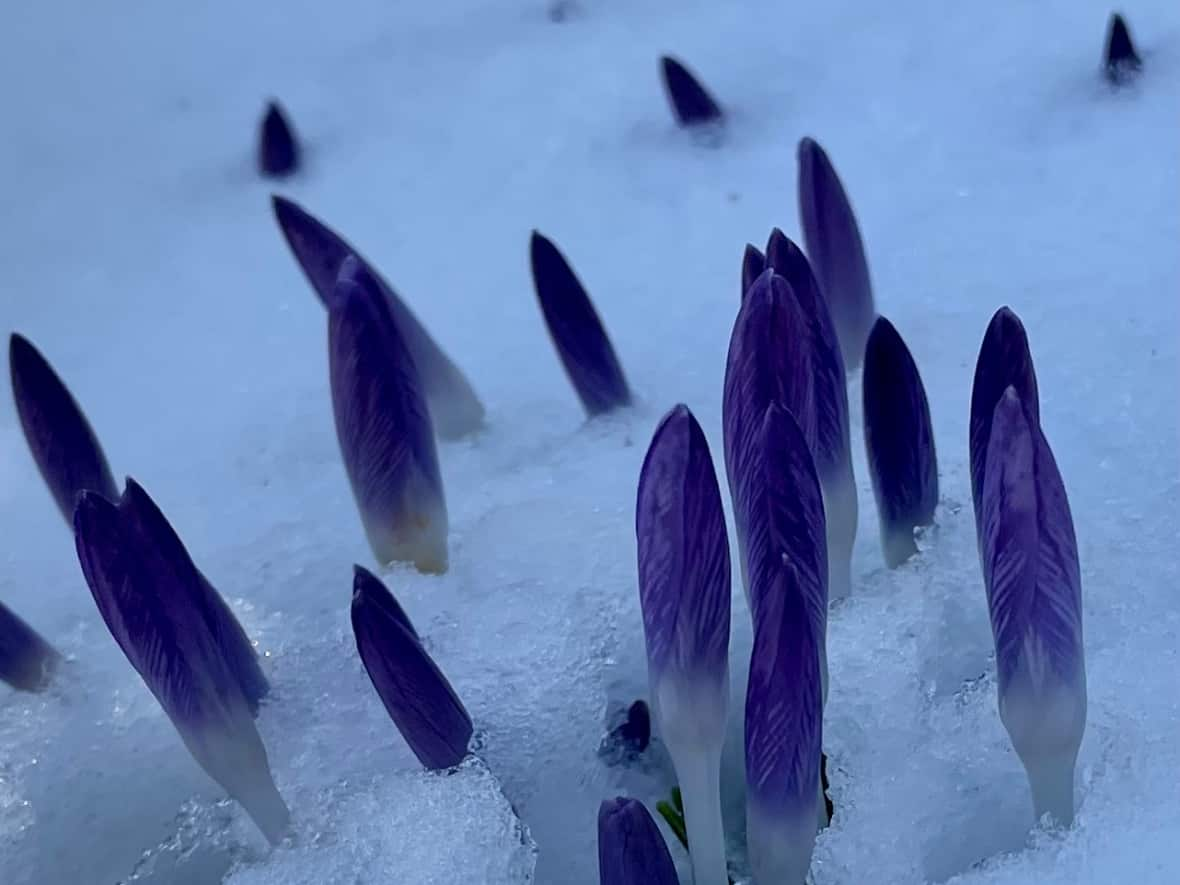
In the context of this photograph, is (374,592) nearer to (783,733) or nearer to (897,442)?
(783,733)

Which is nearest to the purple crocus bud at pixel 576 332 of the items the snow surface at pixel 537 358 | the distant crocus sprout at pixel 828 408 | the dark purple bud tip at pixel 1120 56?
the snow surface at pixel 537 358

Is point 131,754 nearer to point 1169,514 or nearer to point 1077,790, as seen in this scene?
point 1077,790

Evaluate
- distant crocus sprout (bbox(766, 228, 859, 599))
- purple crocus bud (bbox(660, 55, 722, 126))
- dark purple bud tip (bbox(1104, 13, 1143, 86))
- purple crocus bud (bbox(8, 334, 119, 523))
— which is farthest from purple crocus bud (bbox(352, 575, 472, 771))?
dark purple bud tip (bbox(1104, 13, 1143, 86))

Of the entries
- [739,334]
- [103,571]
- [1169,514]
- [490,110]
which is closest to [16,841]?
[103,571]

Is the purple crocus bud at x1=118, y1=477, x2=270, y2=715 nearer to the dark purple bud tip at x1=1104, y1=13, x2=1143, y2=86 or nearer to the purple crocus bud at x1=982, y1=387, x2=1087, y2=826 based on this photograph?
the purple crocus bud at x1=982, y1=387, x2=1087, y2=826

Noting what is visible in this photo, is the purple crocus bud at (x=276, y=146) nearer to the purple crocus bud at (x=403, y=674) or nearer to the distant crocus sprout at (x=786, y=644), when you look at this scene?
the purple crocus bud at (x=403, y=674)

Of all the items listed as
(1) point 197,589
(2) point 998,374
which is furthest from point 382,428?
(2) point 998,374
